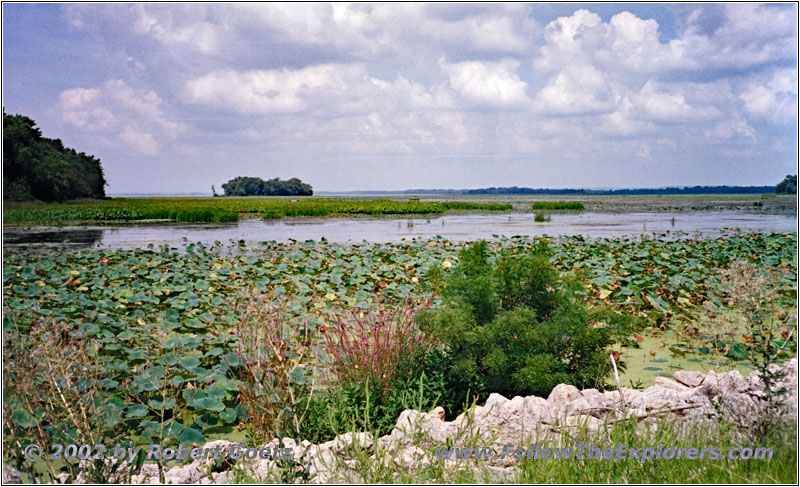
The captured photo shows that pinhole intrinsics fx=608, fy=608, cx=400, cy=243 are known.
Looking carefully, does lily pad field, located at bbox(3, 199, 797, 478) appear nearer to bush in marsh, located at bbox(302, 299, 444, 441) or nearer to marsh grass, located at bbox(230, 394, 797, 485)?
bush in marsh, located at bbox(302, 299, 444, 441)

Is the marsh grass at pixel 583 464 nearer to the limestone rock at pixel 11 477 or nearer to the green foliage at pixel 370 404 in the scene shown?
the green foliage at pixel 370 404

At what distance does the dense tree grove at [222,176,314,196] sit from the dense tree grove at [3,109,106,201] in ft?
38.9

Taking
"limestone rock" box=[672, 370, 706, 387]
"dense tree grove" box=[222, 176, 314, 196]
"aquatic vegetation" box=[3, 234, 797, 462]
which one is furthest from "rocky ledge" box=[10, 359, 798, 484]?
"dense tree grove" box=[222, 176, 314, 196]

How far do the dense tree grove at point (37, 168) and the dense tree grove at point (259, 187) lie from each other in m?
11.9

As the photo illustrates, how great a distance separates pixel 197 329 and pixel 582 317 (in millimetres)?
3257

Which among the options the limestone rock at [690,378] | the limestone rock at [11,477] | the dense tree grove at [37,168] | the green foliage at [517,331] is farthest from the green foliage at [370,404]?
the dense tree grove at [37,168]

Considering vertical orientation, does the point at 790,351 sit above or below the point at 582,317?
below

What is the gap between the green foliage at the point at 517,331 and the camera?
131 inches

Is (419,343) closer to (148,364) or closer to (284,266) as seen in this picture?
(148,364)

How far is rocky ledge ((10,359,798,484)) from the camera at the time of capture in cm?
256

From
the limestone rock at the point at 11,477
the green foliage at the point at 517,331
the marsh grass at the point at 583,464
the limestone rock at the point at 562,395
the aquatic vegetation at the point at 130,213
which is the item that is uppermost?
the aquatic vegetation at the point at 130,213

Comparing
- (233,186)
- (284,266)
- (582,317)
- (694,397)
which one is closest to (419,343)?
(582,317)

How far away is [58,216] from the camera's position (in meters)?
19.0

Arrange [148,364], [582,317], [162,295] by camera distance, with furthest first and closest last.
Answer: [162,295] → [148,364] → [582,317]
